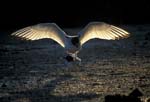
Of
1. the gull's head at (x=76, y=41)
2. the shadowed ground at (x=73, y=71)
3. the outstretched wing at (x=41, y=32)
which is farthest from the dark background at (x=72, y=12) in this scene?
the gull's head at (x=76, y=41)

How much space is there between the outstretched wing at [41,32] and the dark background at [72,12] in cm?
978

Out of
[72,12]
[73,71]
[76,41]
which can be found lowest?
[73,71]

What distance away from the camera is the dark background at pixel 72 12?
69.8 feet

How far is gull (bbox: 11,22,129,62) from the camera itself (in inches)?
404

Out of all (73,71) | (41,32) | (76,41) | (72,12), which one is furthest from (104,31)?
(72,12)

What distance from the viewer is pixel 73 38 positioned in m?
10.9

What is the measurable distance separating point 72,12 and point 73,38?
453 inches

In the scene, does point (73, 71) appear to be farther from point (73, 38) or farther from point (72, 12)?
point (72, 12)

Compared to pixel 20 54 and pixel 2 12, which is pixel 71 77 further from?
pixel 2 12

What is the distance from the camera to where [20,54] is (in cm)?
1402

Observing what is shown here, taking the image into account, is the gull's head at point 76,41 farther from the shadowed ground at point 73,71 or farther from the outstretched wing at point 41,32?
the shadowed ground at point 73,71

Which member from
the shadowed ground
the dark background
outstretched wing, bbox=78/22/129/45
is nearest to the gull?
outstretched wing, bbox=78/22/129/45

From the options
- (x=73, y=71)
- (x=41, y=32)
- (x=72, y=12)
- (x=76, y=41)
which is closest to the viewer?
(x=41, y=32)

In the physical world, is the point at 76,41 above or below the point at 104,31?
below
